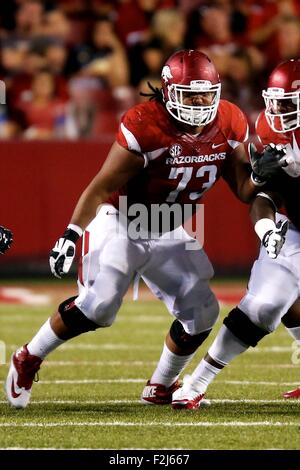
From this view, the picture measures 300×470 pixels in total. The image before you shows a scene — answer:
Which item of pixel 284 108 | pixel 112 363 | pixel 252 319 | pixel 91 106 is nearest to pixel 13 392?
pixel 252 319

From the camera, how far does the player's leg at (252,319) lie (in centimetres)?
437

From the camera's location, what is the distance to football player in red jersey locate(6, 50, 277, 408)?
4395mm

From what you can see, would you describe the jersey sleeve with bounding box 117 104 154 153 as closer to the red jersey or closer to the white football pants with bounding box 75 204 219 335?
the red jersey

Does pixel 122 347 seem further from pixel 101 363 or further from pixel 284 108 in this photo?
pixel 284 108

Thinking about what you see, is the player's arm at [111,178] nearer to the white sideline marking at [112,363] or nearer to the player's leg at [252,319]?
the player's leg at [252,319]

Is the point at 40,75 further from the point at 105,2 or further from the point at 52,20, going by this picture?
the point at 105,2

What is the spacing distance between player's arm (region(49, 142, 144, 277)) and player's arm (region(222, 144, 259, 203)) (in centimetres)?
40

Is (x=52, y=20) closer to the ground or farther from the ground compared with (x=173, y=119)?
closer to the ground

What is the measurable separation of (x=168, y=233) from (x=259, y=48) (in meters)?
5.51

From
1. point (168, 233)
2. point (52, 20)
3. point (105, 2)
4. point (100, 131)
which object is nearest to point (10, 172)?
point (100, 131)

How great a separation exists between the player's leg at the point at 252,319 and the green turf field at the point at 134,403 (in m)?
0.12

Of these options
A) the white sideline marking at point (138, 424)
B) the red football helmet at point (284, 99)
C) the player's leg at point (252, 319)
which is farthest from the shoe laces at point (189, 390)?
the red football helmet at point (284, 99)

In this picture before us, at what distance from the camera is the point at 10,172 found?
29.5ft

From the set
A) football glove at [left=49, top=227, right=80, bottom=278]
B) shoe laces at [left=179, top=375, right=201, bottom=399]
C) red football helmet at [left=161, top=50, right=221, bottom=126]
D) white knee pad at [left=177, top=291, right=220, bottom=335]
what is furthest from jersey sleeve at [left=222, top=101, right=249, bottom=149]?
shoe laces at [left=179, top=375, right=201, bottom=399]
